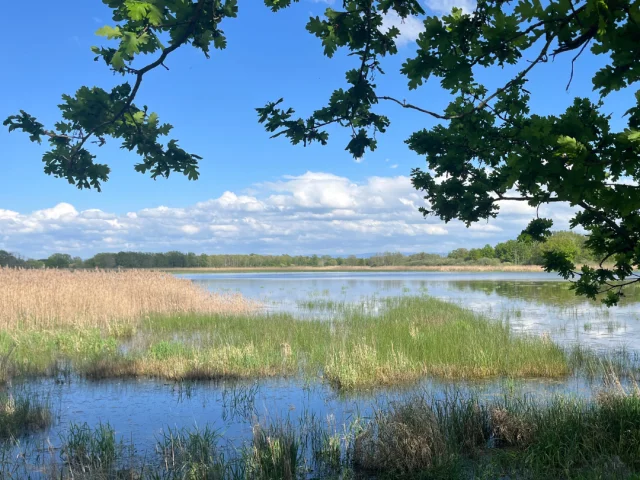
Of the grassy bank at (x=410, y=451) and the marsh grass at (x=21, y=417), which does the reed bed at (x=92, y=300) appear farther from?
the grassy bank at (x=410, y=451)

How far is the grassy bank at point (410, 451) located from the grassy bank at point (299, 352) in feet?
11.7

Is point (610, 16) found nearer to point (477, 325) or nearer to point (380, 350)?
point (380, 350)

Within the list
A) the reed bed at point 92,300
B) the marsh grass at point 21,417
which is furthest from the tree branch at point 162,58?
the reed bed at point 92,300

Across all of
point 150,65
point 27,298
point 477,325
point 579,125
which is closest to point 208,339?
point 27,298

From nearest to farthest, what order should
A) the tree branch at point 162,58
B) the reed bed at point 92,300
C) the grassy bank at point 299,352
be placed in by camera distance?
the tree branch at point 162,58 < the grassy bank at point 299,352 < the reed bed at point 92,300

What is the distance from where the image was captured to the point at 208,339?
15.0 metres

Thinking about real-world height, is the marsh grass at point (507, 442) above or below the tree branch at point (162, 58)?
below

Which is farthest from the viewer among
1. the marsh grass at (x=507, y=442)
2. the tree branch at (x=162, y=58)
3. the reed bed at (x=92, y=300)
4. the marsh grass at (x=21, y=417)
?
the reed bed at (x=92, y=300)

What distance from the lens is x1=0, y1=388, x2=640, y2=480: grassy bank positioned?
5645mm

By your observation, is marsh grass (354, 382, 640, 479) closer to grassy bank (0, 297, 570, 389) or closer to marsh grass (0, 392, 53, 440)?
grassy bank (0, 297, 570, 389)

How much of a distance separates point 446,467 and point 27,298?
16762mm

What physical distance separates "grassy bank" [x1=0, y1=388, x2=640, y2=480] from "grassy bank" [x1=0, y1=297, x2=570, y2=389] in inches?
141

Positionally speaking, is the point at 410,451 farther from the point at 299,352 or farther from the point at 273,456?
the point at 299,352

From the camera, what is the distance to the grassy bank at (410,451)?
222 inches
